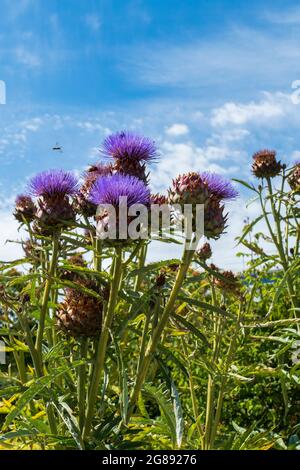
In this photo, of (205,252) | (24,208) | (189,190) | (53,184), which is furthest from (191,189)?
(205,252)

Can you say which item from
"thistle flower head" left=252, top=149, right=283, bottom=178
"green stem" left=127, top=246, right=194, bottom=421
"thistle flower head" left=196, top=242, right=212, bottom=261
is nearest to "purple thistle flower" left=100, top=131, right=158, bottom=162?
"green stem" left=127, top=246, right=194, bottom=421

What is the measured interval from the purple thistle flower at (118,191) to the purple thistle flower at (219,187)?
0.70 feet

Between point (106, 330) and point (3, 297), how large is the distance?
41 centimetres

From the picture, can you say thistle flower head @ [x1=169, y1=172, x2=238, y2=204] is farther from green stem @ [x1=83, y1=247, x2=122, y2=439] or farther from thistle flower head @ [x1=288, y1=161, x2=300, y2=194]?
thistle flower head @ [x1=288, y1=161, x2=300, y2=194]

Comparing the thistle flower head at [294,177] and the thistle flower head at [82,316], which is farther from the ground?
the thistle flower head at [294,177]

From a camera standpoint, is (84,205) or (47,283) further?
(84,205)

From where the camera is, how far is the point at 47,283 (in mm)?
1619

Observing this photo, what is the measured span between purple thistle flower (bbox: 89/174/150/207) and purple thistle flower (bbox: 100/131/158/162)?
14.6 inches

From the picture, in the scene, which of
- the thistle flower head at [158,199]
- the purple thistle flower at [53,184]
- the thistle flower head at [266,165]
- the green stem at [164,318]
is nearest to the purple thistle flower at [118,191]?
the thistle flower head at [158,199]

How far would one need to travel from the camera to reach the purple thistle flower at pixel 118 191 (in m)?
1.46

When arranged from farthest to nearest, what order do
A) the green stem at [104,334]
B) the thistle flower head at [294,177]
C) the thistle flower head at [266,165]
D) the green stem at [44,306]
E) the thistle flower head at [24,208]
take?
the thistle flower head at [266,165], the thistle flower head at [294,177], the thistle flower head at [24,208], the green stem at [44,306], the green stem at [104,334]

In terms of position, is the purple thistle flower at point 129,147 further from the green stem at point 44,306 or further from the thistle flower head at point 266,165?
the thistle flower head at point 266,165
